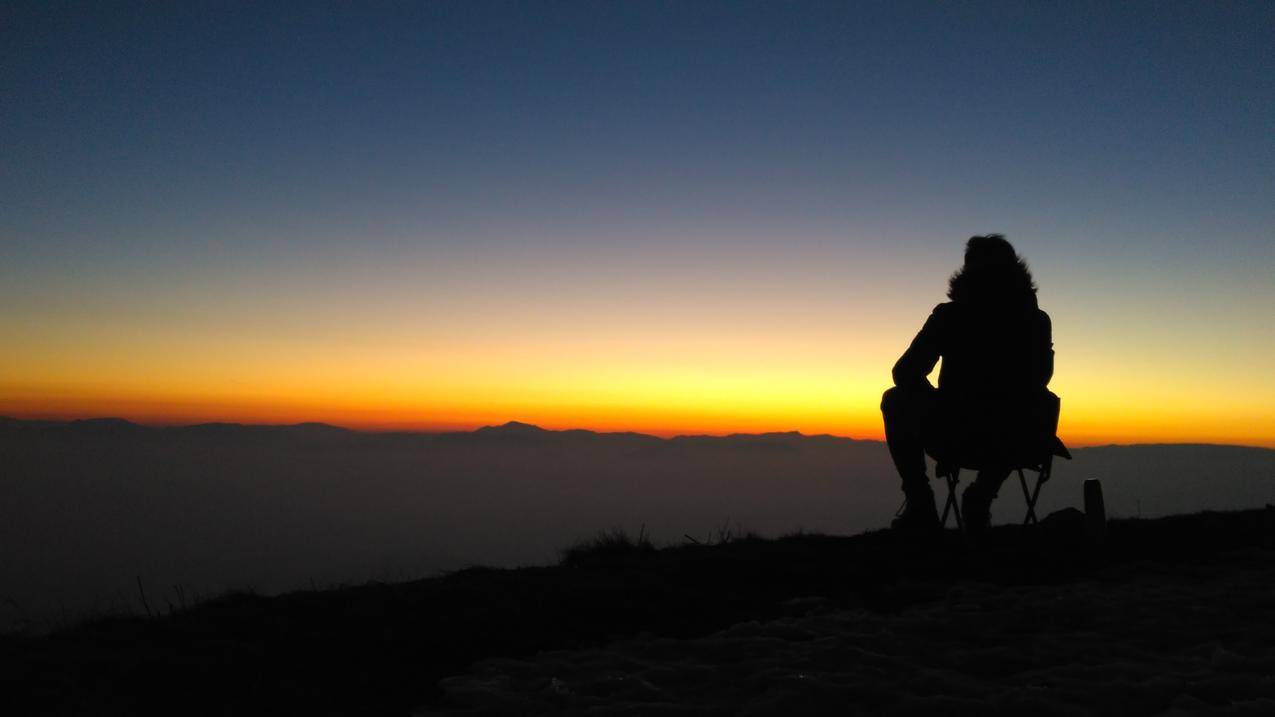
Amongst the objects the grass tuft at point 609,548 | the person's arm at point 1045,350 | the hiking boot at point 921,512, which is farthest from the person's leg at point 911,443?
the grass tuft at point 609,548

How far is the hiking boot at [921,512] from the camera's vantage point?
18.7ft

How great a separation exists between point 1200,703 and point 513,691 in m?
2.21

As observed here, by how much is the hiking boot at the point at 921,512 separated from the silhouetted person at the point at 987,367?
39 cm

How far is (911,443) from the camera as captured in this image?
18.4 ft

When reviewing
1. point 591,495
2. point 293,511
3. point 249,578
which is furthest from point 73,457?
point 249,578

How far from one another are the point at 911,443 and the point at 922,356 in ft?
2.35

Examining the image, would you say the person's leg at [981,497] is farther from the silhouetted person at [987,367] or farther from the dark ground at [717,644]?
the dark ground at [717,644]

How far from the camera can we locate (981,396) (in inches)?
205

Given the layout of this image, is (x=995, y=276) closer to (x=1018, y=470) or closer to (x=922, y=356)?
(x=922, y=356)

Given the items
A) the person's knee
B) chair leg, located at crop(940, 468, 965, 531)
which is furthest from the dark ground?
the person's knee

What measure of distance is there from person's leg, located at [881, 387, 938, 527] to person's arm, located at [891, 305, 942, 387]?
0.32 ft

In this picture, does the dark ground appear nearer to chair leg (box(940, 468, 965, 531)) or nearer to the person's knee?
chair leg (box(940, 468, 965, 531))

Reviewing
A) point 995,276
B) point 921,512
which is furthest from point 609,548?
point 995,276

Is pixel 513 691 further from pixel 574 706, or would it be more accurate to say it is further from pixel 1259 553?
pixel 1259 553
